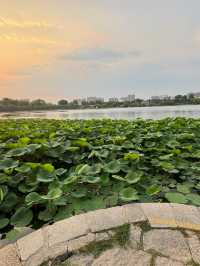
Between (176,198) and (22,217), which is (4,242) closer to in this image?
(22,217)

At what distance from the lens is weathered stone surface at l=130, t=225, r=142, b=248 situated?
0.96m

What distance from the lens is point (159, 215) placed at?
114cm

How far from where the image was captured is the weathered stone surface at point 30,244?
0.95 m

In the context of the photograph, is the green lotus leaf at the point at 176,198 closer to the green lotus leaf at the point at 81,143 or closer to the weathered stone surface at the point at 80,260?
the weathered stone surface at the point at 80,260

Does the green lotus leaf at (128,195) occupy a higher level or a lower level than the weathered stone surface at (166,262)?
higher

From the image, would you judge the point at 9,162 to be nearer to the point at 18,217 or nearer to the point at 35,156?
the point at 35,156

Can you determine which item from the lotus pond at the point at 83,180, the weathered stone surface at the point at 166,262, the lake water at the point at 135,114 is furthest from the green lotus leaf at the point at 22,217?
the lake water at the point at 135,114

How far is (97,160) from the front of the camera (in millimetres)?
2137

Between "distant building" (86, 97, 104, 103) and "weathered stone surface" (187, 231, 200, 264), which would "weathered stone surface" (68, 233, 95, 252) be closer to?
"weathered stone surface" (187, 231, 200, 264)

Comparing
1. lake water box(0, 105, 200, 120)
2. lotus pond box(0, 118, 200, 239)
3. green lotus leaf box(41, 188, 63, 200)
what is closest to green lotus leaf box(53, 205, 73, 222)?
lotus pond box(0, 118, 200, 239)

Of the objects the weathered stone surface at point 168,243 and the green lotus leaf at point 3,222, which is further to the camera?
the green lotus leaf at point 3,222

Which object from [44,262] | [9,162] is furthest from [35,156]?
[44,262]

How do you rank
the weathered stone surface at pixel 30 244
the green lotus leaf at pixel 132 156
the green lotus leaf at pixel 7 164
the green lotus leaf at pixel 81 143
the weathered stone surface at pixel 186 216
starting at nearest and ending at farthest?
the weathered stone surface at pixel 30 244
the weathered stone surface at pixel 186 216
the green lotus leaf at pixel 7 164
the green lotus leaf at pixel 132 156
the green lotus leaf at pixel 81 143

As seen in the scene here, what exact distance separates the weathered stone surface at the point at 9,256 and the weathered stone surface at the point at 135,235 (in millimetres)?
451
